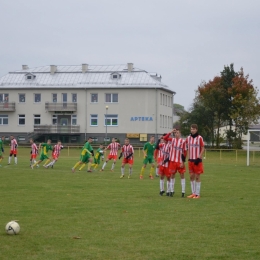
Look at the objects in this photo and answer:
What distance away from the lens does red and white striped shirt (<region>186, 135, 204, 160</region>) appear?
18.2 metres

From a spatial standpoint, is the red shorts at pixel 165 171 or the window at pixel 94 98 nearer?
the red shorts at pixel 165 171

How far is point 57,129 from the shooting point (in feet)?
275

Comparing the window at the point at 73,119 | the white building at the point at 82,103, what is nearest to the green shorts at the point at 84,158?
the white building at the point at 82,103

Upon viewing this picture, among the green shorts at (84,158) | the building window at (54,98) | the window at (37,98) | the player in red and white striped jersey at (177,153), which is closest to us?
the player in red and white striped jersey at (177,153)

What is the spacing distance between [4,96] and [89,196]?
69.6 m

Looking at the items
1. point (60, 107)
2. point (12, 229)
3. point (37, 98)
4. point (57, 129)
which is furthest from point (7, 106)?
point (12, 229)

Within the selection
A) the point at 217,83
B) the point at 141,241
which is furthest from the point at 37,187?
the point at 217,83

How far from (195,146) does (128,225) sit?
20.9ft

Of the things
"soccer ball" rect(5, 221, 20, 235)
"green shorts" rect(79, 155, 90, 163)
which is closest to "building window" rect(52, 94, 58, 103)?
"green shorts" rect(79, 155, 90, 163)

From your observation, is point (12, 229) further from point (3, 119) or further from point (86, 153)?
point (3, 119)

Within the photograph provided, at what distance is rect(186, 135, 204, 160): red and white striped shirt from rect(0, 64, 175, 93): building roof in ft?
208

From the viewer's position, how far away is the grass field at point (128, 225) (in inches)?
384

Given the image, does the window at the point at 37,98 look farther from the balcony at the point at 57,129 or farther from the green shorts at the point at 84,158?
the green shorts at the point at 84,158

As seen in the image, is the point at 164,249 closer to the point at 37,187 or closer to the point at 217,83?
the point at 37,187
